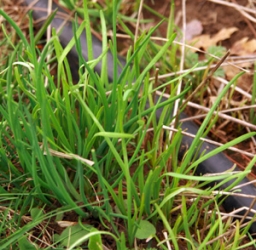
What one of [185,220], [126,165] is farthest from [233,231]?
[126,165]

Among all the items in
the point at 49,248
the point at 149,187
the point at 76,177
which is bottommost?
the point at 49,248

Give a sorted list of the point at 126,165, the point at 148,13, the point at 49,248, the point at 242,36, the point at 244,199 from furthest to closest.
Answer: the point at 148,13 → the point at 242,36 → the point at 244,199 → the point at 49,248 → the point at 126,165

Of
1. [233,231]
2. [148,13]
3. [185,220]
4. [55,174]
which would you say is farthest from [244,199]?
[148,13]

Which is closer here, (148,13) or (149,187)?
(149,187)

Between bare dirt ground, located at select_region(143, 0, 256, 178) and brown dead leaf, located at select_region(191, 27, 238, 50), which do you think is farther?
brown dead leaf, located at select_region(191, 27, 238, 50)

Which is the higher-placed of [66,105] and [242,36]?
[242,36]

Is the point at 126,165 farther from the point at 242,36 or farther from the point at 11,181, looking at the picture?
the point at 242,36

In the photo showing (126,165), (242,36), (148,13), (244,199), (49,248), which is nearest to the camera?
(126,165)

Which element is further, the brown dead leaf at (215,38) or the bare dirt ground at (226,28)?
the brown dead leaf at (215,38)
